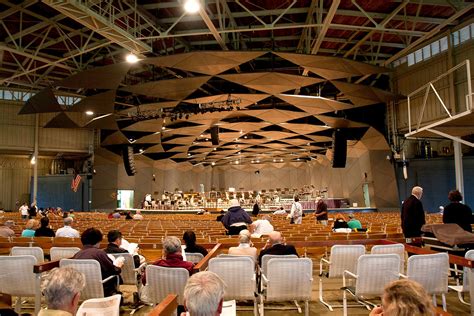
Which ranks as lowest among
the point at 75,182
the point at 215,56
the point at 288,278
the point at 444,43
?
the point at 288,278

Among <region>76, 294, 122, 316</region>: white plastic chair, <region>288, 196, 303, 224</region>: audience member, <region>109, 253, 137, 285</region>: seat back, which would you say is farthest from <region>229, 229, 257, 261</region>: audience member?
<region>288, 196, 303, 224</region>: audience member

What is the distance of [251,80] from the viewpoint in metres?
20.0

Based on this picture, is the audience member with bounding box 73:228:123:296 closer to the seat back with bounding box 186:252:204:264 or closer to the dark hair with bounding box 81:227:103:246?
the dark hair with bounding box 81:227:103:246

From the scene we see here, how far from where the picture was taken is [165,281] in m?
4.07

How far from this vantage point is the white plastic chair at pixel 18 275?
4723 mm

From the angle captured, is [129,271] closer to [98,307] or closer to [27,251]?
[27,251]

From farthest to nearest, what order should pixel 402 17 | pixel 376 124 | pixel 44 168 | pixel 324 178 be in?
pixel 324 178, pixel 44 168, pixel 376 124, pixel 402 17

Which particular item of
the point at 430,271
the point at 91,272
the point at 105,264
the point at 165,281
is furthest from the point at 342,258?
the point at 91,272

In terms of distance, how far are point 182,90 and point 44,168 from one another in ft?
75.2

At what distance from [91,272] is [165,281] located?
0.96 metres

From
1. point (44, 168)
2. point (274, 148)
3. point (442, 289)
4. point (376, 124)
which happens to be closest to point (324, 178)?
point (274, 148)

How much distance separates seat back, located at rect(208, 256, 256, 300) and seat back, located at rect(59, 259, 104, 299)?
1319mm

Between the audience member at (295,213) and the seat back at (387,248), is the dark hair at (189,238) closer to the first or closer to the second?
the seat back at (387,248)

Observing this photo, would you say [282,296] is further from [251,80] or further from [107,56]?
[107,56]
